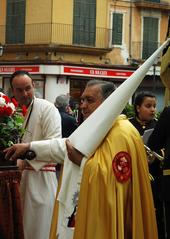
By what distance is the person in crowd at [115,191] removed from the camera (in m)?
3.39

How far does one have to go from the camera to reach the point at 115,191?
3.42 meters

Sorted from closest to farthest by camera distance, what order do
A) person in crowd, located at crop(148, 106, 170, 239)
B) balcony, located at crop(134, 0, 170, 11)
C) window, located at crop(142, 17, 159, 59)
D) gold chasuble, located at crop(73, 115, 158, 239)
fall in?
gold chasuble, located at crop(73, 115, 158, 239) → person in crowd, located at crop(148, 106, 170, 239) → balcony, located at crop(134, 0, 170, 11) → window, located at crop(142, 17, 159, 59)

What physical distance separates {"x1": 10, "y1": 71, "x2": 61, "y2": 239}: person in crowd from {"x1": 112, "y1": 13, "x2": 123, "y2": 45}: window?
80.2ft

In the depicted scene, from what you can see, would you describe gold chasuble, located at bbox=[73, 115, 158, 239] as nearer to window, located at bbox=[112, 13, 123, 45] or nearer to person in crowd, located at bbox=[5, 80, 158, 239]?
person in crowd, located at bbox=[5, 80, 158, 239]

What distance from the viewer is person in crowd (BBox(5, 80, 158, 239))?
339cm

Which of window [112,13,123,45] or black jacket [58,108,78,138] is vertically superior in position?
window [112,13,123,45]

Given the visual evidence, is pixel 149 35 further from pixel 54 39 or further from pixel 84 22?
pixel 54 39

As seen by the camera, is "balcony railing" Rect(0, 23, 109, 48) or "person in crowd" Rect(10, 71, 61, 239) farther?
"balcony railing" Rect(0, 23, 109, 48)

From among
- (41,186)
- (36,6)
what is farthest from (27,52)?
(41,186)

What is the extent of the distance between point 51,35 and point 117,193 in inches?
942

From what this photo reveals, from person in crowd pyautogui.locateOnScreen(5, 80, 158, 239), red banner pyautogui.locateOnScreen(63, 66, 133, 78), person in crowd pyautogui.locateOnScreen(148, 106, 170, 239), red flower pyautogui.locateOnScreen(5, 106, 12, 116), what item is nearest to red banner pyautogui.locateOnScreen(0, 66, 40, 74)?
red banner pyautogui.locateOnScreen(63, 66, 133, 78)

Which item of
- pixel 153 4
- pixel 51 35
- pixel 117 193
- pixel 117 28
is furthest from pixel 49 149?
pixel 153 4

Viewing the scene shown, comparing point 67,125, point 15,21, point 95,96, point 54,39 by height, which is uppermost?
point 15,21

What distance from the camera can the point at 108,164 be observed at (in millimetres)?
3445
